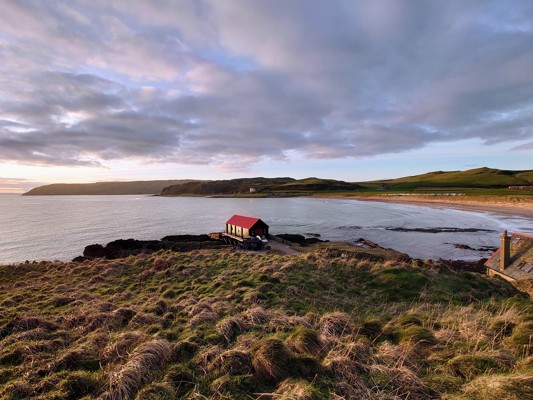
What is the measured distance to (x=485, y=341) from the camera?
6395 mm

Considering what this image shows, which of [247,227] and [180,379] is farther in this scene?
[247,227]

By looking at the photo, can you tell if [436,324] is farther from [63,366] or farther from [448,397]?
[63,366]

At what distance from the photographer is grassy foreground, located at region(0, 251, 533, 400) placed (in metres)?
4.99

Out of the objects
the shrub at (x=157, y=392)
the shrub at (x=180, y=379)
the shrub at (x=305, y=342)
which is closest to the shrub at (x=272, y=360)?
the shrub at (x=305, y=342)

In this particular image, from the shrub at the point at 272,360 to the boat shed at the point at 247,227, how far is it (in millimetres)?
37531

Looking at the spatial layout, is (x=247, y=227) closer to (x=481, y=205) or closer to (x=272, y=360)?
(x=272, y=360)

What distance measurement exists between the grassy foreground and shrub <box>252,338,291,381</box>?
0.06 ft

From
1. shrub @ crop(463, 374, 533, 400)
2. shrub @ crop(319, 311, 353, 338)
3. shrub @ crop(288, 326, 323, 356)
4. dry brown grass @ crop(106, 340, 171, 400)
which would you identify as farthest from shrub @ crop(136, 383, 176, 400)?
shrub @ crop(463, 374, 533, 400)

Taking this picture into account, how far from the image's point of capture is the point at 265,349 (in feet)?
18.7

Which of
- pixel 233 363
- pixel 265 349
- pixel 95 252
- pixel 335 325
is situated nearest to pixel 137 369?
pixel 233 363

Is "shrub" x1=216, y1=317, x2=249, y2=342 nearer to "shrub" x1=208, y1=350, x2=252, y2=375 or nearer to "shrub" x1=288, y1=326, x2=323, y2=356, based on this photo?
"shrub" x1=208, y1=350, x2=252, y2=375

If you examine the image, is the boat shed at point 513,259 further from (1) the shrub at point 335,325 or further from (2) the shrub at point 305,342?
(2) the shrub at point 305,342

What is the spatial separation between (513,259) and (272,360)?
2447cm

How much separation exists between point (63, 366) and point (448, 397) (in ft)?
25.4
